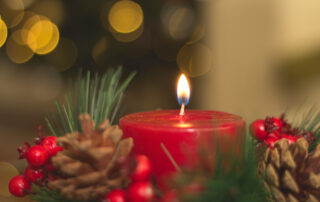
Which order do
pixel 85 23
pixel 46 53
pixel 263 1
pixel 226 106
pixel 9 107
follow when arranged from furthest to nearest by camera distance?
pixel 9 107, pixel 226 106, pixel 263 1, pixel 46 53, pixel 85 23

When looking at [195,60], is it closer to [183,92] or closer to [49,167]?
[183,92]

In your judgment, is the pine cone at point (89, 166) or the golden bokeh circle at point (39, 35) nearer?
the pine cone at point (89, 166)

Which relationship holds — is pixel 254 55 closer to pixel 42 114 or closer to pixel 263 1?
pixel 263 1

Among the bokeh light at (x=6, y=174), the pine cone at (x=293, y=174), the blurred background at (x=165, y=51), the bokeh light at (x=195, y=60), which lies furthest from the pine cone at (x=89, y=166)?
the bokeh light at (x=195, y=60)

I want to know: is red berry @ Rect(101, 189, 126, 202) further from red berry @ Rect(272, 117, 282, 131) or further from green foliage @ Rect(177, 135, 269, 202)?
red berry @ Rect(272, 117, 282, 131)

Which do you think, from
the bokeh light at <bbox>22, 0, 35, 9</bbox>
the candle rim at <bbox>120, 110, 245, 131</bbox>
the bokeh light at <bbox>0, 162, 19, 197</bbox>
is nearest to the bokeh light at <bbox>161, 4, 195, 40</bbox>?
the bokeh light at <bbox>22, 0, 35, 9</bbox>

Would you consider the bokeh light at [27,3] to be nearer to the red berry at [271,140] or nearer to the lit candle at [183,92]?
the lit candle at [183,92]

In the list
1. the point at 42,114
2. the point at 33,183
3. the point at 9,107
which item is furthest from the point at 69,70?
the point at 33,183
